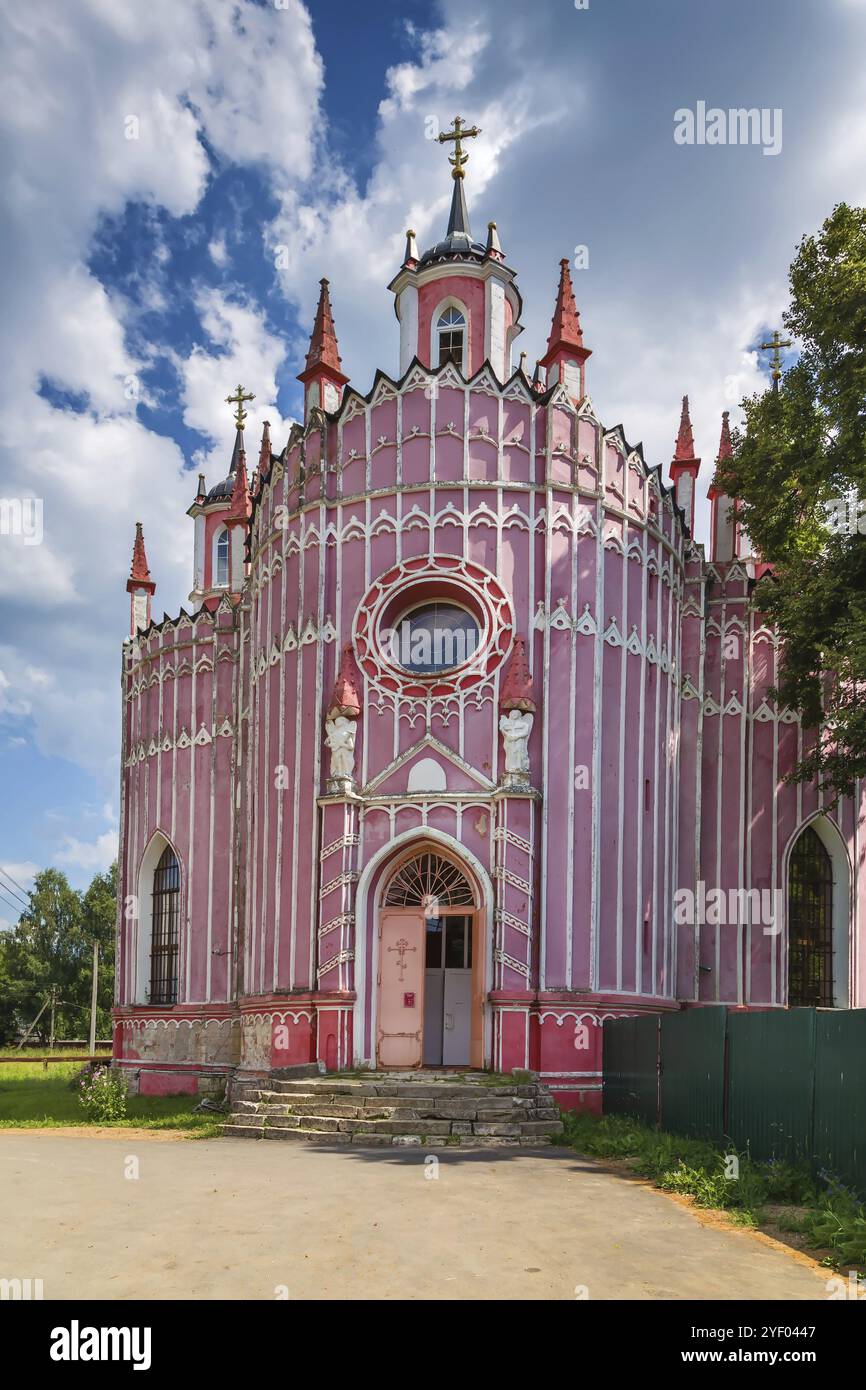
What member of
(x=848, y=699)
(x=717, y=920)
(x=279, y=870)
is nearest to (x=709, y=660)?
(x=848, y=699)

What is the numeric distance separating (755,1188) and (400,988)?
10.4 meters

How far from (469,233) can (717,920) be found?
51.7 ft

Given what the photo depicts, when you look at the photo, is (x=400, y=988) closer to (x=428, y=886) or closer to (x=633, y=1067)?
(x=428, y=886)

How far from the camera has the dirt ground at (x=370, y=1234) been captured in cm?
809

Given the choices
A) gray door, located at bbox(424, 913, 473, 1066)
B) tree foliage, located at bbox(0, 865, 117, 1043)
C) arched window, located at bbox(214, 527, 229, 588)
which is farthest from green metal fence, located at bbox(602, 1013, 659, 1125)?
tree foliage, located at bbox(0, 865, 117, 1043)

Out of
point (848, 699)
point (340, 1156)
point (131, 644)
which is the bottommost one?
point (340, 1156)

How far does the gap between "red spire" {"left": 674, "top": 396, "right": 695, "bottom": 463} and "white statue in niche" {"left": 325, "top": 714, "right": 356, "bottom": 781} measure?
11070 mm

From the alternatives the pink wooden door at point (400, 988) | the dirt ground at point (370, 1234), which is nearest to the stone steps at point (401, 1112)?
the pink wooden door at point (400, 988)

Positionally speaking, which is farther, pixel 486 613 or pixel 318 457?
pixel 318 457

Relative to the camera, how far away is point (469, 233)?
2747cm

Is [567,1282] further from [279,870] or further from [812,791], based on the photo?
[812,791]

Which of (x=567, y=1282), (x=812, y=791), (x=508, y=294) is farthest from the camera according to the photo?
(x=508, y=294)

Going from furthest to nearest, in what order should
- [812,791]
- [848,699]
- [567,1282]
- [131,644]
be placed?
1. [131,644]
2. [812,791]
3. [848,699]
4. [567,1282]

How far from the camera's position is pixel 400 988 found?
Answer: 21.1 metres
